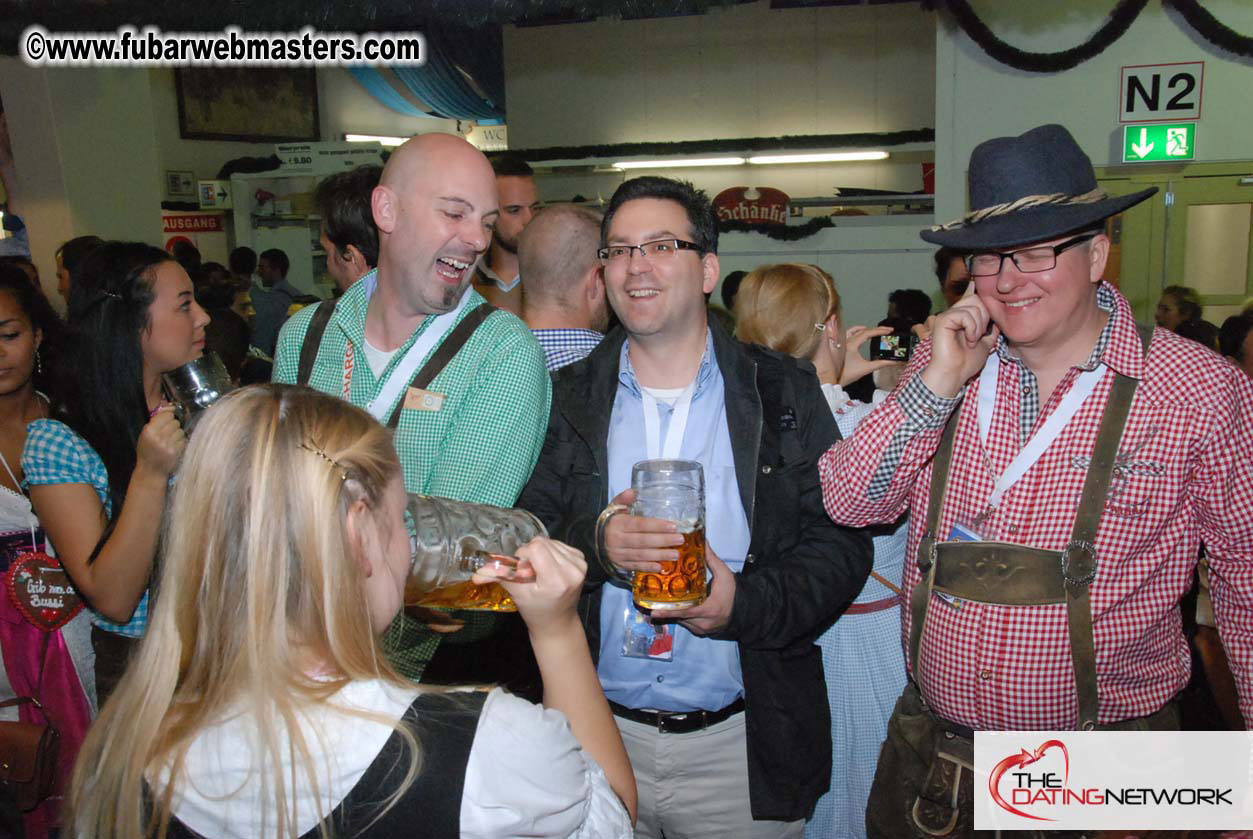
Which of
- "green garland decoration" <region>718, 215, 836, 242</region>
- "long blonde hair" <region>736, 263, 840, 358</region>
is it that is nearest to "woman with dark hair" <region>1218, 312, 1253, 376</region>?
"long blonde hair" <region>736, 263, 840, 358</region>

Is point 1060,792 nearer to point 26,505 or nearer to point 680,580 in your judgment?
point 680,580

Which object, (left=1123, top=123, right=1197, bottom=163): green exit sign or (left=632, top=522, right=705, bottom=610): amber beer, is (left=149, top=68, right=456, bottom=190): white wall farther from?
(left=632, top=522, right=705, bottom=610): amber beer

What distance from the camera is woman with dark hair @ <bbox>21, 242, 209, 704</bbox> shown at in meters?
2.13

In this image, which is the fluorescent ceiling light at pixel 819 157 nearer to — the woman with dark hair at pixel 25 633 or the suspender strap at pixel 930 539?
the woman with dark hair at pixel 25 633

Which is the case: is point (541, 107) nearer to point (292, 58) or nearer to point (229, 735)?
point (292, 58)

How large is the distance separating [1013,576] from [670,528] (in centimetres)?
68

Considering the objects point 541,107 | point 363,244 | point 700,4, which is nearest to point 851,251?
point 700,4

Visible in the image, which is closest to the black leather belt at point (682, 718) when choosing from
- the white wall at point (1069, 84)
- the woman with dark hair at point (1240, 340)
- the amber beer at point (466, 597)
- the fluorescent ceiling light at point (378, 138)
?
the amber beer at point (466, 597)

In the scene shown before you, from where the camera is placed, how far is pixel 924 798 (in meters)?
1.91

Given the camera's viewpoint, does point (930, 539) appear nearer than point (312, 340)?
Yes

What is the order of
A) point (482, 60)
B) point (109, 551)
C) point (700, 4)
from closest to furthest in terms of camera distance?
point (109, 551)
point (700, 4)
point (482, 60)

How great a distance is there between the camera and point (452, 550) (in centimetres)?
165

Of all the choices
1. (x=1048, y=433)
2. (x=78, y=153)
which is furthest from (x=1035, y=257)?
(x=78, y=153)

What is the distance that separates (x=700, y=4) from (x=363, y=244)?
9.13 feet
